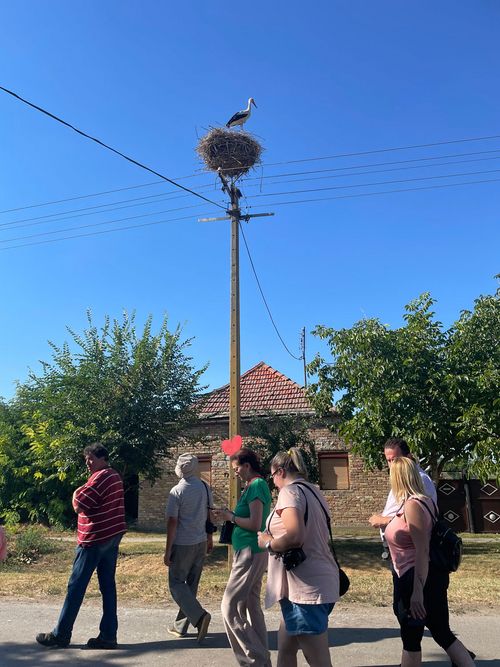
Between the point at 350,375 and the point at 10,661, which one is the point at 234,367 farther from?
the point at 10,661

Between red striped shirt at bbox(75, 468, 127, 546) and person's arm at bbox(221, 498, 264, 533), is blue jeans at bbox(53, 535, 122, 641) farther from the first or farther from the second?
person's arm at bbox(221, 498, 264, 533)

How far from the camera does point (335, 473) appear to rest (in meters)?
18.2

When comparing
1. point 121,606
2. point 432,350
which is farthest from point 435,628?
point 432,350

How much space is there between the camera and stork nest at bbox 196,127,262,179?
12172 mm

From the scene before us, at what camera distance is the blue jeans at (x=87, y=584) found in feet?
16.3

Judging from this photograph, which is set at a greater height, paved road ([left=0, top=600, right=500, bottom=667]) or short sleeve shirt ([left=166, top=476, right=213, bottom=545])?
short sleeve shirt ([left=166, top=476, right=213, bottom=545])

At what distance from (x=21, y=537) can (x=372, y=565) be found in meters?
6.73

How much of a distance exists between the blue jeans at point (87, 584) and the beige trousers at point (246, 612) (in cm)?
138

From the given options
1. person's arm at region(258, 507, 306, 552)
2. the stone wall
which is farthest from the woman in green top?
the stone wall

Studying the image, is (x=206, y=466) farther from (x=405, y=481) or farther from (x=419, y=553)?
(x=419, y=553)

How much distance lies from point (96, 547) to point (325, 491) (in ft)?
45.3

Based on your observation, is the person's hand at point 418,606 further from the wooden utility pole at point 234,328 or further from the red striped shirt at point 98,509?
the wooden utility pole at point 234,328

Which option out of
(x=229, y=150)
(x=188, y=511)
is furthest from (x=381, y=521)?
(x=229, y=150)

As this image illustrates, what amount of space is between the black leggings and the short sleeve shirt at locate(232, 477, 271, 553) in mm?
1097
